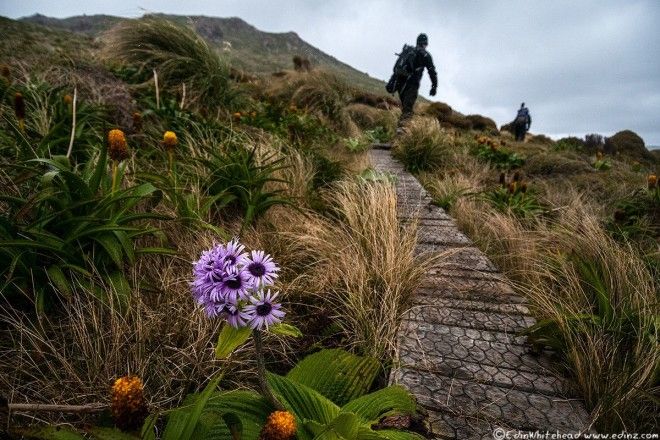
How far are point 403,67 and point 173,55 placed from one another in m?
5.86

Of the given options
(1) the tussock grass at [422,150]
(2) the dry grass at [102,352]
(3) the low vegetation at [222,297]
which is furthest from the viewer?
(1) the tussock grass at [422,150]

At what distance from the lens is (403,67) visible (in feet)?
28.8

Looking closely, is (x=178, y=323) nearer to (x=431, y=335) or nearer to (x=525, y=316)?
(x=431, y=335)

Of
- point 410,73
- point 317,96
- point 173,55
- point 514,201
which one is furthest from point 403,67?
point 514,201

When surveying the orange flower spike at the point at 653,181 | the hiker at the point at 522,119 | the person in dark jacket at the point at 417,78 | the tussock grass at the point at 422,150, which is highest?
the hiker at the point at 522,119

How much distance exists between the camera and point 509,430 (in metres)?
1.15

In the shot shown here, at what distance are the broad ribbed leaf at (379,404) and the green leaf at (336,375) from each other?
0.38 feet

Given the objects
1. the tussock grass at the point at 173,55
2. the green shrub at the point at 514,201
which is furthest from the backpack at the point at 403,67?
the green shrub at the point at 514,201

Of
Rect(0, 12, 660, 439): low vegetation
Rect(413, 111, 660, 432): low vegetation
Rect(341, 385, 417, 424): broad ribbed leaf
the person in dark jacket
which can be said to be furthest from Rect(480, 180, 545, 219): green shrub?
the person in dark jacket

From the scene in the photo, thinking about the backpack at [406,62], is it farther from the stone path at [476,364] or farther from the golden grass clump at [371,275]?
the stone path at [476,364]

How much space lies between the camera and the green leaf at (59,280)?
1.41 m

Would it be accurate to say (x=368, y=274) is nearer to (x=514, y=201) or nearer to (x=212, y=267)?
(x=212, y=267)

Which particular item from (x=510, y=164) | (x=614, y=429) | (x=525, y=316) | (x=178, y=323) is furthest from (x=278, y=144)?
(x=510, y=164)

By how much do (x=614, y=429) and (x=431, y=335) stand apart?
0.71m
